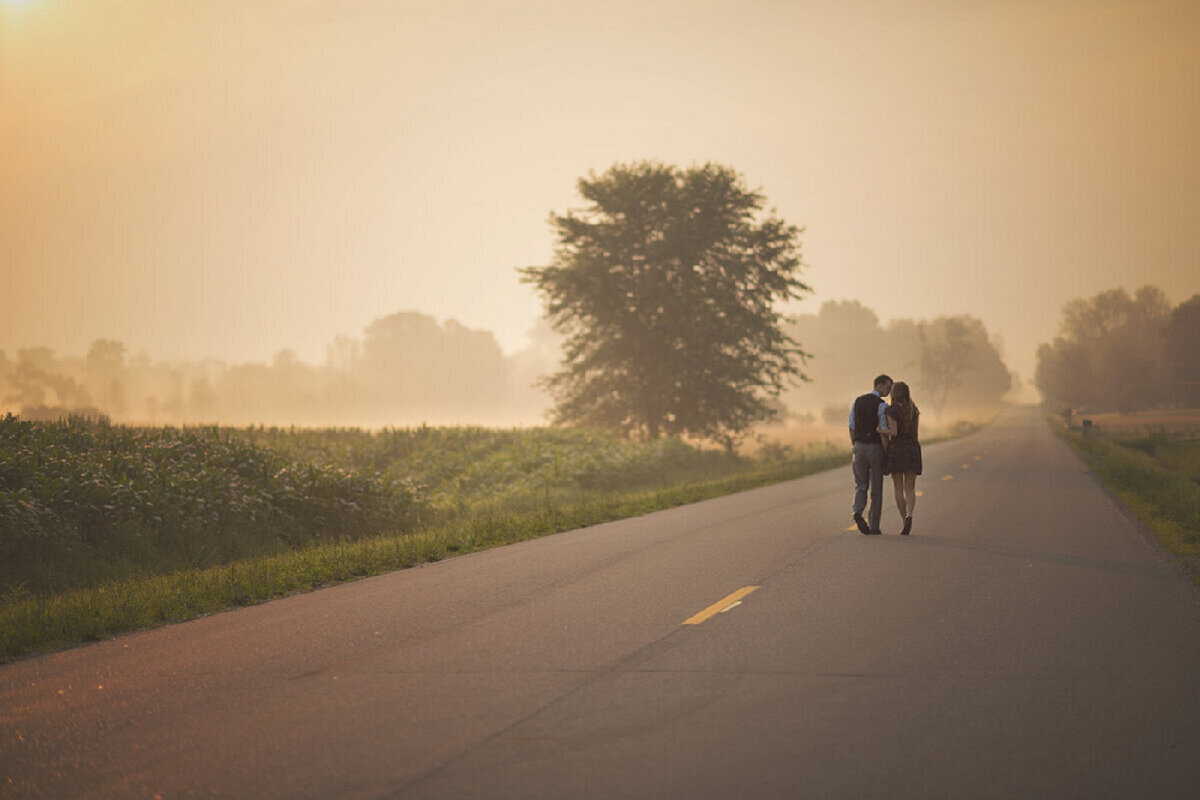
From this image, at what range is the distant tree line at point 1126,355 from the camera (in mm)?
70375

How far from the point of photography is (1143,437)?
54.0m

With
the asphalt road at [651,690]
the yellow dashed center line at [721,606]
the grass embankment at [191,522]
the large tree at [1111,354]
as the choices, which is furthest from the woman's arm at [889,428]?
the large tree at [1111,354]

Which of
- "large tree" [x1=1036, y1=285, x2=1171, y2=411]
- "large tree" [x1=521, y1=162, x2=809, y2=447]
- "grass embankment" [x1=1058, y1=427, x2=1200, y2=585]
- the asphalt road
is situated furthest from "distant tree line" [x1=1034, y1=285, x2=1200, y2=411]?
the asphalt road

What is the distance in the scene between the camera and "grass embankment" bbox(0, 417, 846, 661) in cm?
1048

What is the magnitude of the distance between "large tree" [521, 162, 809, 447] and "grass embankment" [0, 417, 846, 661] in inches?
518

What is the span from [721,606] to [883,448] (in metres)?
6.90

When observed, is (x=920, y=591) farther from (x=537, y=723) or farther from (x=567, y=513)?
(x=567, y=513)

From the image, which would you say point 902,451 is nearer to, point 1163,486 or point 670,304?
point 1163,486

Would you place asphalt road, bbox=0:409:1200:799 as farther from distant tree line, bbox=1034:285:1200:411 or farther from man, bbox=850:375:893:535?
distant tree line, bbox=1034:285:1200:411

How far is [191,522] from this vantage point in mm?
15477

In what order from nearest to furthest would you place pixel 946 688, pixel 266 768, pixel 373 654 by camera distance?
1. pixel 266 768
2. pixel 946 688
3. pixel 373 654

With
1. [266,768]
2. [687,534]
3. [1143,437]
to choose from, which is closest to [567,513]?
[687,534]

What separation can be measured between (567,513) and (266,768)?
13570 millimetres

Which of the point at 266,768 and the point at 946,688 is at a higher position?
the point at 266,768
